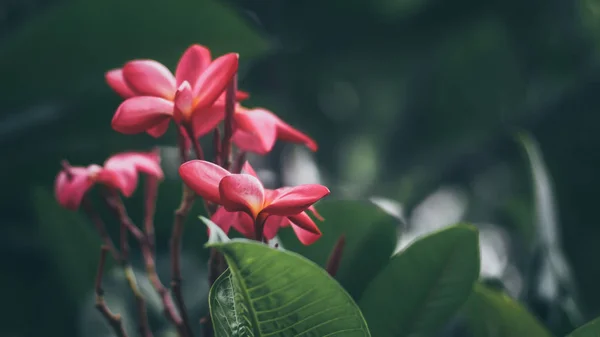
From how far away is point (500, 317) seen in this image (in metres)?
0.61

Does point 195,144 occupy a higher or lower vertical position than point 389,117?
higher

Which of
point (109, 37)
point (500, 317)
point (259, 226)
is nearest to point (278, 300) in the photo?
point (259, 226)

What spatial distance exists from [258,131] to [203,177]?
4.1 inches

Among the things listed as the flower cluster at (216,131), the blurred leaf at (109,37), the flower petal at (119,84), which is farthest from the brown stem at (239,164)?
the blurred leaf at (109,37)

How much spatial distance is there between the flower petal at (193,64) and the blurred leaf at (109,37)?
1.36ft

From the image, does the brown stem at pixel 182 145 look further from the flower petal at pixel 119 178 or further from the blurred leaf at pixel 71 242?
the blurred leaf at pixel 71 242

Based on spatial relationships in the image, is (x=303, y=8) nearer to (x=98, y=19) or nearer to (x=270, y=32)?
(x=270, y=32)

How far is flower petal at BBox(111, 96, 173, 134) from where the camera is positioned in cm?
47

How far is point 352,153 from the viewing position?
2168 mm

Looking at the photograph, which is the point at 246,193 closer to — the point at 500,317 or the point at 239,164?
the point at 239,164

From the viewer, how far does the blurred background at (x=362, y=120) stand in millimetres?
902

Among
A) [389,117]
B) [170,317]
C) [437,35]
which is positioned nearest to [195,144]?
[170,317]

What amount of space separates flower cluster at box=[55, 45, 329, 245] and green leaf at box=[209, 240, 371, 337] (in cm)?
5

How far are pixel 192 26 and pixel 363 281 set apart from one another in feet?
1.60
